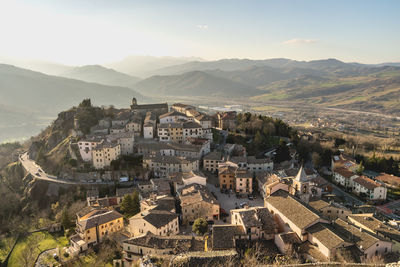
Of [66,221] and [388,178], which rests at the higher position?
[388,178]

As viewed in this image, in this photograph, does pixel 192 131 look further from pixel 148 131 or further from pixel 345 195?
pixel 345 195

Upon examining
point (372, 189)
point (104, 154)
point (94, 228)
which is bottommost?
point (94, 228)

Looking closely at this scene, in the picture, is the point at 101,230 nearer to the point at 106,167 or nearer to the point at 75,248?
the point at 75,248

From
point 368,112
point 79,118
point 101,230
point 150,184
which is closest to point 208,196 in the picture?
point 150,184

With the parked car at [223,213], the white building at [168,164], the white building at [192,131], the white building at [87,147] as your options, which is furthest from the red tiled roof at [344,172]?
the white building at [87,147]

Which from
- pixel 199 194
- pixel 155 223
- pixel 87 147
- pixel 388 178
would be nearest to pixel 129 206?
pixel 155 223

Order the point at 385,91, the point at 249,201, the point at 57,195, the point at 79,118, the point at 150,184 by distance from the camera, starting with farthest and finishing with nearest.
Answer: the point at 385,91 → the point at 79,118 → the point at 57,195 → the point at 150,184 → the point at 249,201
